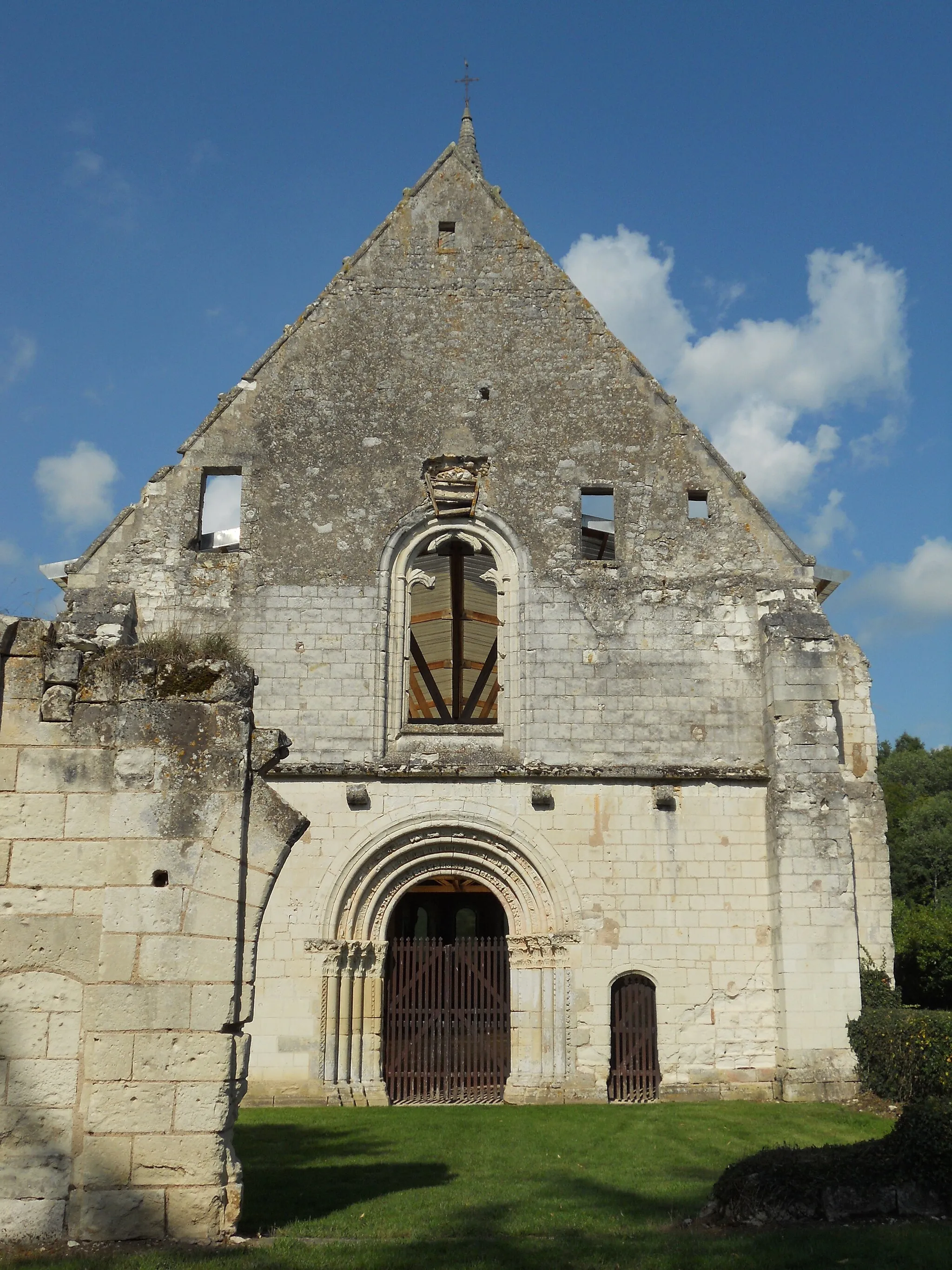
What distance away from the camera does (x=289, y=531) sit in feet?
50.3

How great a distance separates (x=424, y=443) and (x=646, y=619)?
3.60 metres

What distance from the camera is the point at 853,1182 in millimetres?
7031

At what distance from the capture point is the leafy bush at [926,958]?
85.3 ft

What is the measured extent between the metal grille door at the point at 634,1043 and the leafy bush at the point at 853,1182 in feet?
22.1

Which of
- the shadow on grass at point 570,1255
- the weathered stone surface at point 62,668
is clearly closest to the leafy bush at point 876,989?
the shadow on grass at point 570,1255

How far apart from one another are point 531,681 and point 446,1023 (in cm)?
414

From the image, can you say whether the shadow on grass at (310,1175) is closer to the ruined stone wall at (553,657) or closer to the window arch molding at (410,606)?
the ruined stone wall at (553,657)

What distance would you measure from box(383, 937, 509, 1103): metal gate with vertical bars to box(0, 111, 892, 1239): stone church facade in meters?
0.36

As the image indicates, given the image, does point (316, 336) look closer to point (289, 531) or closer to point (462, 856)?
point (289, 531)

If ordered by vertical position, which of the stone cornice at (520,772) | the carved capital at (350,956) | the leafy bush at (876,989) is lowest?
the leafy bush at (876,989)

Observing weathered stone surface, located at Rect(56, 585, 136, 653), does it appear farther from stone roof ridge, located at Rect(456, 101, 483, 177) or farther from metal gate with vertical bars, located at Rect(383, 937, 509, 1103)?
stone roof ridge, located at Rect(456, 101, 483, 177)

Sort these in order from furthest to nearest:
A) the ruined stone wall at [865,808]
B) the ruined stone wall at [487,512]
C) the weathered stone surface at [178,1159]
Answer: the ruined stone wall at [865,808] → the ruined stone wall at [487,512] → the weathered stone surface at [178,1159]

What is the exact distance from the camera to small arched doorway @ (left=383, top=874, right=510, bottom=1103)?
46.4 feet

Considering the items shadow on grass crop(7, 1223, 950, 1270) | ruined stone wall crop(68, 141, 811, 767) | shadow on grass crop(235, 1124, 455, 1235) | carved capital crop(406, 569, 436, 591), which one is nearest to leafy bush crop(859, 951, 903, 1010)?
ruined stone wall crop(68, 141, 811, 767)
